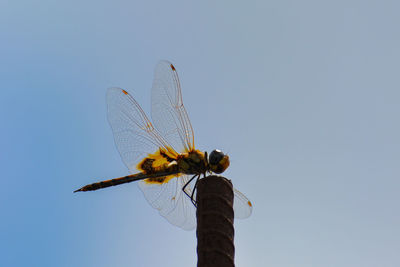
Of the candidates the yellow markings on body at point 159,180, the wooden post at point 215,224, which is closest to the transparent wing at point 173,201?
the yellow markings on body at point 159,180

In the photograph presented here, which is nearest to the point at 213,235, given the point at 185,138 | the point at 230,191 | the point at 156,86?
the point at 230,191

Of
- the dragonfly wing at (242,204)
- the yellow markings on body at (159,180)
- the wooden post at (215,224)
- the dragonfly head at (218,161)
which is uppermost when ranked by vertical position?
the yellow markings on body at (159,180)

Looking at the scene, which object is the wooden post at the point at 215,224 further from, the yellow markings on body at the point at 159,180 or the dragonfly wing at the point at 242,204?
the yellow markings on body at the point at 159,180

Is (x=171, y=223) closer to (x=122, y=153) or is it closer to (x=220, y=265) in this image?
(x=122, y=153)

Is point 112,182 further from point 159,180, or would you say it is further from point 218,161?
point 218,161

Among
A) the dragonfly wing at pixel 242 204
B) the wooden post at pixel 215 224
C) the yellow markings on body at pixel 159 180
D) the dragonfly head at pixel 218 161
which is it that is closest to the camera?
the wooden post at pixel 215 224
